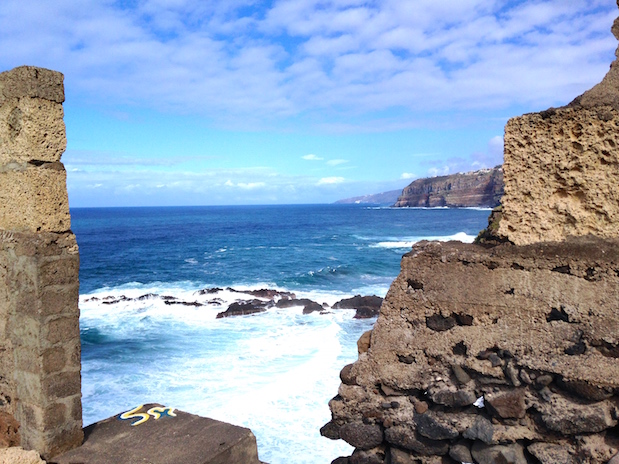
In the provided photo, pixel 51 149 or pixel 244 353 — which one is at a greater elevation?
pixel 51 149

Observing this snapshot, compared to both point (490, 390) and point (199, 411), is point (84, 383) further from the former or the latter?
point (490, 390)

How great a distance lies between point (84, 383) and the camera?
13469 millimetres

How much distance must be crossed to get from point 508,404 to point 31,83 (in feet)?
13.5

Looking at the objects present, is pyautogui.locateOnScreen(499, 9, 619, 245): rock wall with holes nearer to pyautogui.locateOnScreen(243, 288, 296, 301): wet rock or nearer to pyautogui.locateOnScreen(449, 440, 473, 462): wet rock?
pyautogui.locateOnScreen(449, 440, 473, 462): wet rock

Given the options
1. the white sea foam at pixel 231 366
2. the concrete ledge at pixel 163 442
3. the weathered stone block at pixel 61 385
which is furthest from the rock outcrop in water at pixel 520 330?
the white sea foam at pixel 231 366

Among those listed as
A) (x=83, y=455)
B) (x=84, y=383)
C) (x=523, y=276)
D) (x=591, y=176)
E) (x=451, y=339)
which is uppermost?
(x=591, y=176)

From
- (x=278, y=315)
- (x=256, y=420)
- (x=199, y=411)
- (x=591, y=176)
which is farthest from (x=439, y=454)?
(x=278, y=315)

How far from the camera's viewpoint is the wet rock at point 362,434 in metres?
3.26

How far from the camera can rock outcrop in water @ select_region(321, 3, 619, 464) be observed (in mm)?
2730

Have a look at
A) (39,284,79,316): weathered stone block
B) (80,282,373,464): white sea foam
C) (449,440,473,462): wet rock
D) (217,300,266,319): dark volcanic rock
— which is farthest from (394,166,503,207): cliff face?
(449,440,473,462): wet rock

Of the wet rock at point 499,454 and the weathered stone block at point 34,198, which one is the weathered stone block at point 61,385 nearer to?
the weathered stone block at point 34,198

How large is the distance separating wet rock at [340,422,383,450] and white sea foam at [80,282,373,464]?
6221 mm

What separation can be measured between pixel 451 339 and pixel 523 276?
0.57 metres

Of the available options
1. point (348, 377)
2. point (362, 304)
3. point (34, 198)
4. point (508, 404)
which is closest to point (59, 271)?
point (34, 198)
